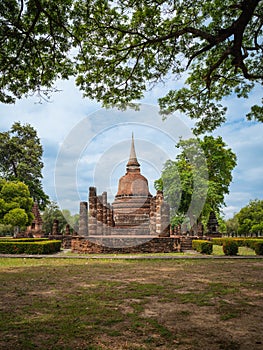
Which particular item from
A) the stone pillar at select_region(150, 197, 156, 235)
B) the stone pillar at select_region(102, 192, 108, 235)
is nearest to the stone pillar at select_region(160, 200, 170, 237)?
the stone pillar at select_region(150, 197, 156, 235)

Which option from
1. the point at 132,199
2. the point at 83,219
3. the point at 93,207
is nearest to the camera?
the point at 83,219

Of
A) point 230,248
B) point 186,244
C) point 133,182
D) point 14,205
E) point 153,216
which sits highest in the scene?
point 133,182

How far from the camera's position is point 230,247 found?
16.2m

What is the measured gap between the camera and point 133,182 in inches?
1300

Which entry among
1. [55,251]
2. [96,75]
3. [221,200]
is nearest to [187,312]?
[96,75]

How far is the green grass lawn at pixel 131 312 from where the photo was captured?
13.2 feet

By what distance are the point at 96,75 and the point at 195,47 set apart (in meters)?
3.30

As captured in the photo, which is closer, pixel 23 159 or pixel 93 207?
pixel 93 207

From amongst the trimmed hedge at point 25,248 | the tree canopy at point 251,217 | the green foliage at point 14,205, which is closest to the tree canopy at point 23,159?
the green foliage at point 14,205

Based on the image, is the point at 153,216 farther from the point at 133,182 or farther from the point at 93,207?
the point at 93,207

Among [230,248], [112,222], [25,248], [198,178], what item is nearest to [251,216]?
[198,178]

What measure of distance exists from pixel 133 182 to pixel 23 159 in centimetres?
1576

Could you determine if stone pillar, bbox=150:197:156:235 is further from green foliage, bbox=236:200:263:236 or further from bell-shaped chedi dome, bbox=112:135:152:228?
green foliage, bbox=236:200:263:236

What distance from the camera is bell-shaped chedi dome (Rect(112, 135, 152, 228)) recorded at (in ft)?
96.9
